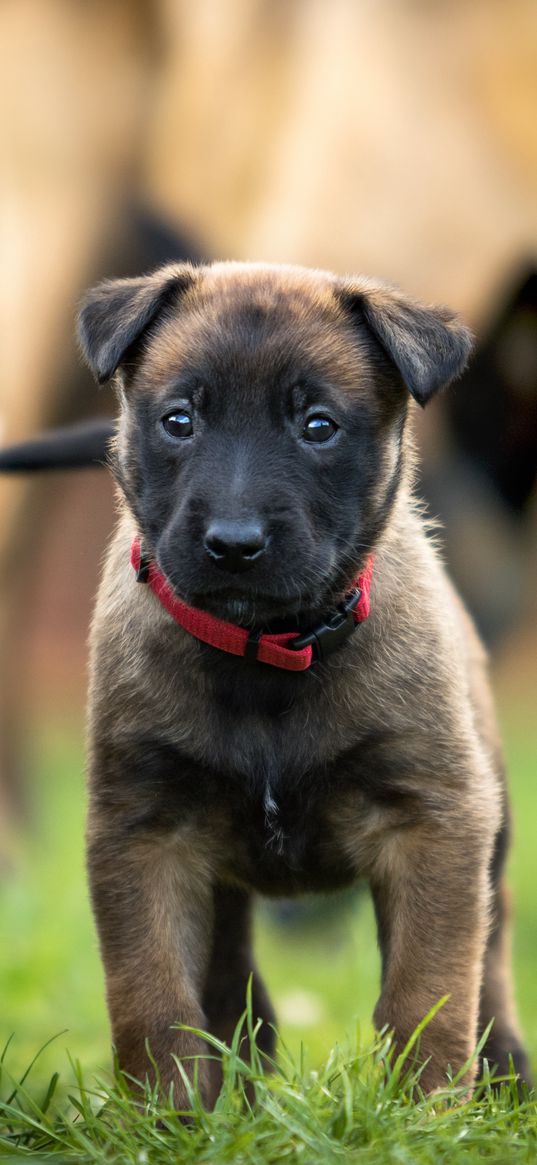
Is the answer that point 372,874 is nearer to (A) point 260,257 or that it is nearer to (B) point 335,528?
(B) point 335,528

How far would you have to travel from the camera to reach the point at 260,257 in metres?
7.08

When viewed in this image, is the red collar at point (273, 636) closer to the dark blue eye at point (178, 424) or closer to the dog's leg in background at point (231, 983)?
the dark blue eye at point (178, 424)

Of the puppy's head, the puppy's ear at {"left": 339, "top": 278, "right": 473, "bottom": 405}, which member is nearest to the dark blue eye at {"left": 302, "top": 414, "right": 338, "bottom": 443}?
the puppy's head

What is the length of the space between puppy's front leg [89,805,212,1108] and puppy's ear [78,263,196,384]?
94 cm

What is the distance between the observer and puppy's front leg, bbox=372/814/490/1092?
326 cm

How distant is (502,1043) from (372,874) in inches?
30.6

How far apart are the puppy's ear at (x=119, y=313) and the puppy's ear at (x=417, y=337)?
38 centimetres

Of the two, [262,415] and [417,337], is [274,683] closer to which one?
[262,415]

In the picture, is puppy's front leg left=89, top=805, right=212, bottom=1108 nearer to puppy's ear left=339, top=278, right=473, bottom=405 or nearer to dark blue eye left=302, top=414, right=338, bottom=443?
dark blue eye left=302, top=414, right=338, bottom=443

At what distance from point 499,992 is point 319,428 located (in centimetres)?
154

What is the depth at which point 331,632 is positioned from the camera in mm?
3465

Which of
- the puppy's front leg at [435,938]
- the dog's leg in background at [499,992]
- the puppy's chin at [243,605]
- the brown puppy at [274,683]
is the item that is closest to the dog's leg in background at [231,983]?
the brown puppy at [274,683]

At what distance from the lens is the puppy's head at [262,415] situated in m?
3.21

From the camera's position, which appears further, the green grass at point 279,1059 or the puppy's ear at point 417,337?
the puppy's ear at point 417,337
